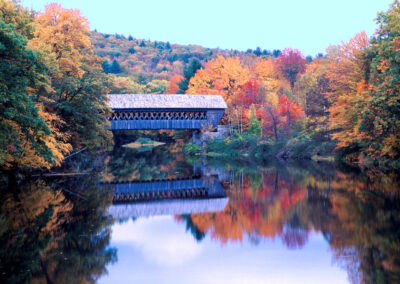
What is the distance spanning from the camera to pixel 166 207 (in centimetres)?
1186

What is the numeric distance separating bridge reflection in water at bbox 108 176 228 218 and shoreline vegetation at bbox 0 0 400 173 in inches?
127

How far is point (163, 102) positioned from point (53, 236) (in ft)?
89.8

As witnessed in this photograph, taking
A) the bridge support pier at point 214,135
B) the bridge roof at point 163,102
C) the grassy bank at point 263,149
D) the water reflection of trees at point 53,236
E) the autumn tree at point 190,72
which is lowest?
the water reflection of trees at point 53,236

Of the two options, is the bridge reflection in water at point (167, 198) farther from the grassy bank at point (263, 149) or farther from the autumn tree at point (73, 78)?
the grassy bank at point (263, 149)

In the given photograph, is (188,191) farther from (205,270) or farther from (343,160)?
(343,160)

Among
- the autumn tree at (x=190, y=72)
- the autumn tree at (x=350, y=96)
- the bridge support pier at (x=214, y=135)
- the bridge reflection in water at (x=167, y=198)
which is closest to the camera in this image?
the bridge reflection in water at (x=167, y=198)

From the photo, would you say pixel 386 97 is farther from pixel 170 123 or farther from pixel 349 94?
pixel 170 123

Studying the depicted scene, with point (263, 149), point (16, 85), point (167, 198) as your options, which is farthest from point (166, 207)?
point (263, 149)

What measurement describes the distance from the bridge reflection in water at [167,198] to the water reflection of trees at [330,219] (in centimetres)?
66

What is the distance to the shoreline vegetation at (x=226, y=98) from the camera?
1244 centimetres

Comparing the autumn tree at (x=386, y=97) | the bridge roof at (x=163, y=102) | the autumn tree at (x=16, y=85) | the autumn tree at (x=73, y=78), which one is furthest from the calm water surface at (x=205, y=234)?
the bridge roof at (x=163, y=102)

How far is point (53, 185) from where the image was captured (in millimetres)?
15664

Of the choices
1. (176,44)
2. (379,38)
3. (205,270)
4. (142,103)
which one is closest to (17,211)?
(205,270)

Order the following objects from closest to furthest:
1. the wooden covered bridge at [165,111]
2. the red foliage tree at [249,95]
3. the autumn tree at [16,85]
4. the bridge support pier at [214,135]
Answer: the autumn tree at [16,85] < the wooden covered bridge at [165,111] < the bridge support pier at [214,135] < the red foliage tree at [249,95]
